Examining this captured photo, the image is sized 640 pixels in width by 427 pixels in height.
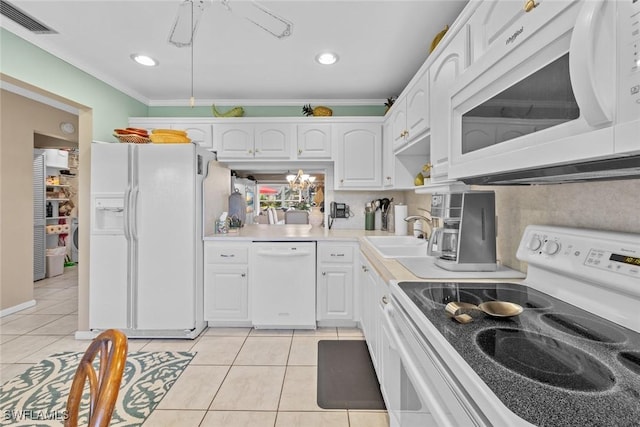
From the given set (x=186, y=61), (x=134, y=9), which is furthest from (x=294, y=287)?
(x=134, y=9)

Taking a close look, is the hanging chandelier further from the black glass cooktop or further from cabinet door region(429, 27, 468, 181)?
the black glass cooktop

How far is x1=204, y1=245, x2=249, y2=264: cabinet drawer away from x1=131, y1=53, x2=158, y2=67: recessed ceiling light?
1.65m

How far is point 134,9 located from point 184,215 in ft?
4.95

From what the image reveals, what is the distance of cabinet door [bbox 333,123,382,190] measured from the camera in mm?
3254

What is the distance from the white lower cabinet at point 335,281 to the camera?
2.89 metres

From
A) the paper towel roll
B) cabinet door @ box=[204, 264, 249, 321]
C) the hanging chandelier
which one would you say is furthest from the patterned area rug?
the paper towel roll

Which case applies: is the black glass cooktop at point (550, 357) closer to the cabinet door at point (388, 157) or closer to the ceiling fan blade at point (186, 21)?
the ceiling fan blade at point (186, 21)

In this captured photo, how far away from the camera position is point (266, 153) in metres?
3.30

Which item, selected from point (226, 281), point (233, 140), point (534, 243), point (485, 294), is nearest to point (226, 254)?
point (226, 281)

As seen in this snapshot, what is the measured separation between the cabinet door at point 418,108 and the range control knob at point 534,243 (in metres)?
1.00

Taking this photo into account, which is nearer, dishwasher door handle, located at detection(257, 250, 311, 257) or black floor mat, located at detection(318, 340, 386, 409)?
black floor mat, located at detection(318, 340, 386, 409)

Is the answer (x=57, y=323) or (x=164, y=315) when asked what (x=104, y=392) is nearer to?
(x=164, y=315)

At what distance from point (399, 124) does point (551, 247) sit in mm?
1749

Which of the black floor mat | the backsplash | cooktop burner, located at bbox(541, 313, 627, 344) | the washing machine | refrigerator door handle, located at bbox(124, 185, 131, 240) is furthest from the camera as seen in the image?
the washing machine
